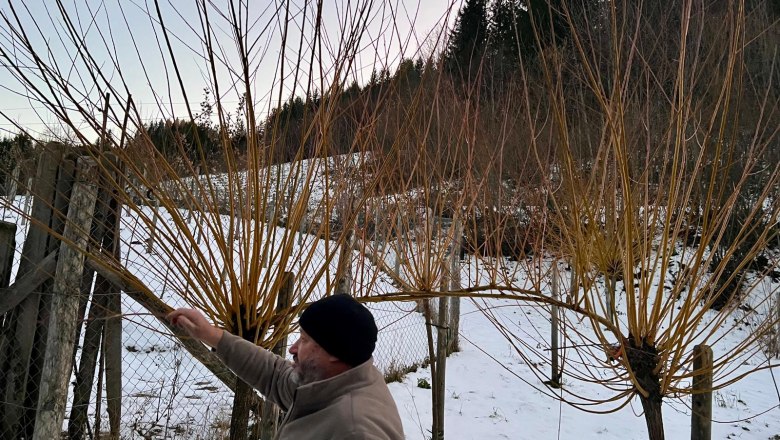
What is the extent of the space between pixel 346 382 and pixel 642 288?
1014mm

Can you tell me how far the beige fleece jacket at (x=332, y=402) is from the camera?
1264 mm

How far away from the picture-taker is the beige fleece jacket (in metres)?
1.26

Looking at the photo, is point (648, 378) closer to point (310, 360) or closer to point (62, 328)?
point (310, 360)

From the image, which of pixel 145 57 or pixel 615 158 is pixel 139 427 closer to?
pixel 145 57

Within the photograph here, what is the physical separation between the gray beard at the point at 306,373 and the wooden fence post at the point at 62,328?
161 cm

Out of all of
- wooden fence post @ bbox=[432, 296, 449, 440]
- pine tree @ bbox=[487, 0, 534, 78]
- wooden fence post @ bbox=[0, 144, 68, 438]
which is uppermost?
pine tree @ bbox=[487, 0, 534, 78]

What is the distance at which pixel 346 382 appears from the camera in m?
1.36

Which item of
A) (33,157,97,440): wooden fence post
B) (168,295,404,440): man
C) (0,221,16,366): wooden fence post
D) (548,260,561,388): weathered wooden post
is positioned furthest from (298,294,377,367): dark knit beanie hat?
(0,221,16,366): wooden fence post

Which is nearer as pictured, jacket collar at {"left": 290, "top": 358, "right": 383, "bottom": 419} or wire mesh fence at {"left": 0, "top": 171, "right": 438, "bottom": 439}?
jacket collar at {"left": 290, "top": 358, "right": 383, "bottom": 419}

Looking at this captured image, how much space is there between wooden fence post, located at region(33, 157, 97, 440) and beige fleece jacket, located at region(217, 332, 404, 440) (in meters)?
1.44

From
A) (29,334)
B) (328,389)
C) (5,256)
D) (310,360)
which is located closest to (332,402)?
(328,389)

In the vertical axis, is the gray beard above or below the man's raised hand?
below

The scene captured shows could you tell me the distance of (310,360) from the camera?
4.75 ft

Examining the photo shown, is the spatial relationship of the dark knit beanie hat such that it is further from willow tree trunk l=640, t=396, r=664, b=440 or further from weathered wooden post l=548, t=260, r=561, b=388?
weathered wooden post l=548, t=260, r=561, b=388
